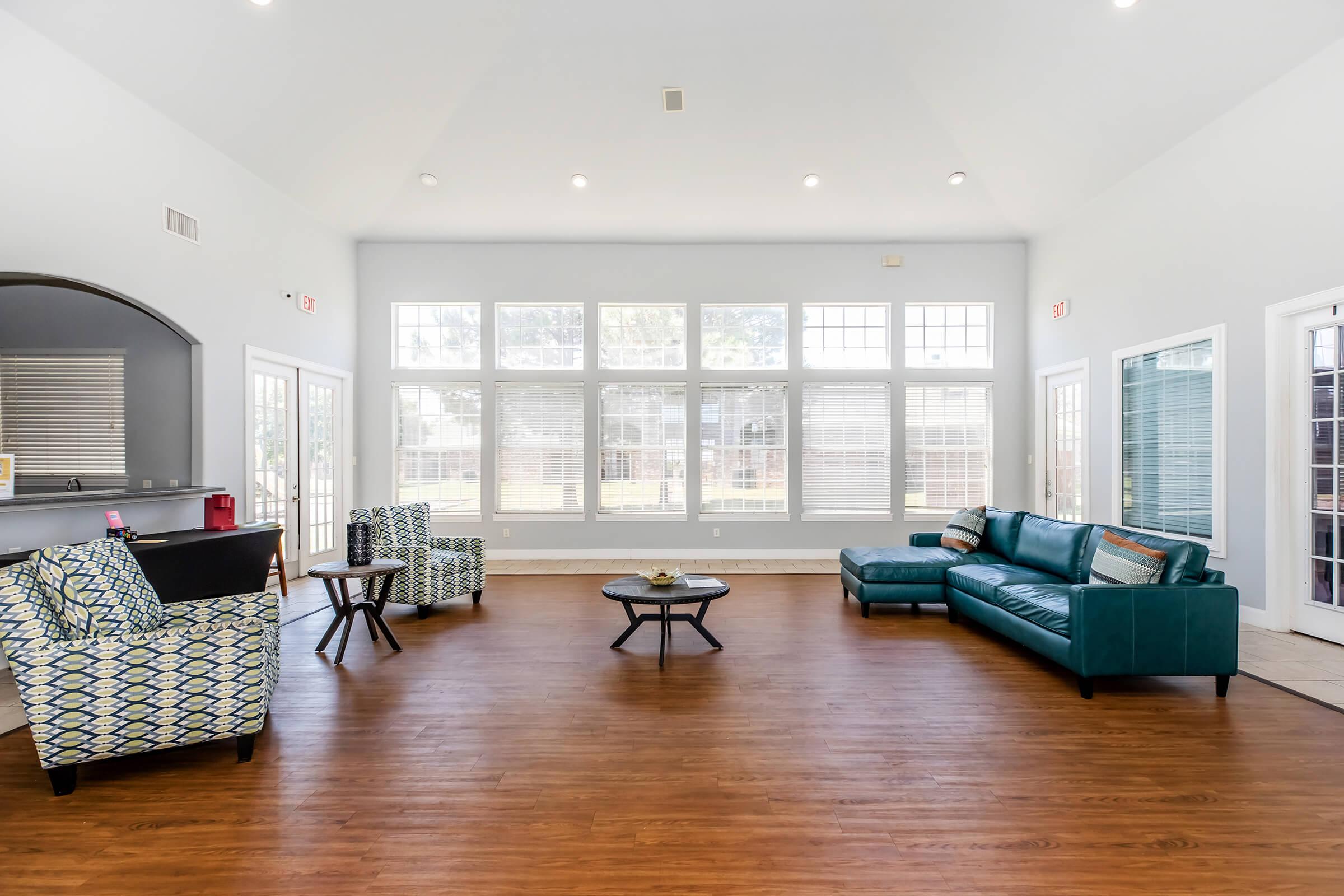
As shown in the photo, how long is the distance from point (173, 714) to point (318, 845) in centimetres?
99

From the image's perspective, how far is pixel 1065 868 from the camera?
207cm

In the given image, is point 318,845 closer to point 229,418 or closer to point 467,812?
point 467,812

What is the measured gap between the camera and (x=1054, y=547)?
4.86 meters

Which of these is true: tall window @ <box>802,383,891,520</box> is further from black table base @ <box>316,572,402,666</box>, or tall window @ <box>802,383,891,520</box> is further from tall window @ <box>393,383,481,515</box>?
black table base @ <box>316,572,402,666</box>

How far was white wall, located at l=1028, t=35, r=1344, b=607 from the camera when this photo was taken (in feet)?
14.1

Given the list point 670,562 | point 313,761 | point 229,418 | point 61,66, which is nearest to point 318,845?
point 313,761

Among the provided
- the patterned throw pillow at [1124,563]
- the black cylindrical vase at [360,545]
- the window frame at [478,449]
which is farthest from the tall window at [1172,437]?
the window frame at [478,449]

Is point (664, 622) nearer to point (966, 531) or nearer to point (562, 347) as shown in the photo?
point (966, 531)

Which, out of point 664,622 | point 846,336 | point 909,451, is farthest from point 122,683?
point 909,451

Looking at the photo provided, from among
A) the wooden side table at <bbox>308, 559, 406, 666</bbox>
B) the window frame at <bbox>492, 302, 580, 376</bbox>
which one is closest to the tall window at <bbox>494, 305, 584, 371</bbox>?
the window frame at <bbox>492, 302, 580, 376</bbox>

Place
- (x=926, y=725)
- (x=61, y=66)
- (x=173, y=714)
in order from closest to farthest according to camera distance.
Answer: (x=173, y=714)
(x=926, y=725)
(x=61, y=66)

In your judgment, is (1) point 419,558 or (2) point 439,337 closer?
(1) point 419,558

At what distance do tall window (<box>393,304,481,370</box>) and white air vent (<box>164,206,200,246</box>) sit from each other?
9.45 feet

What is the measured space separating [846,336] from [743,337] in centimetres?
126
